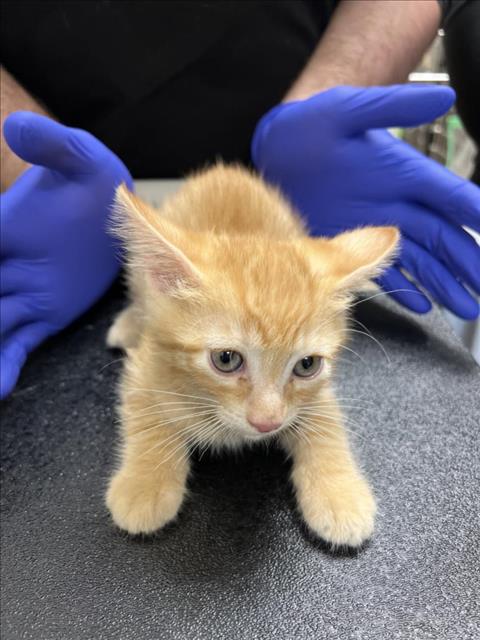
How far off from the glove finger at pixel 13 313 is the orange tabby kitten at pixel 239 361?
0.89ft

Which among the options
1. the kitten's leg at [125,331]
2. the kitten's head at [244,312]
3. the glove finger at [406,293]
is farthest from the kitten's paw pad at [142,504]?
the glove finger at [406,293]

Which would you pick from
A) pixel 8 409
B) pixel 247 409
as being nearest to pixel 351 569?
pixel 247 409

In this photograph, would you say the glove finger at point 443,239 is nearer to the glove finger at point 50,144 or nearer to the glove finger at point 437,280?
the glove finger at point 437,280

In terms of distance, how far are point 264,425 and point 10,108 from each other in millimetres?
846

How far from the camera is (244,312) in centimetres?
61

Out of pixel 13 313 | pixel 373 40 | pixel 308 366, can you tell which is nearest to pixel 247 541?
pixel 308 366

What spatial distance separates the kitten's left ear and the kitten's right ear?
0.62 feet

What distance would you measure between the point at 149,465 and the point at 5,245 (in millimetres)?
469

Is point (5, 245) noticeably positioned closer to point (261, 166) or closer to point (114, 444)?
point (114, 444)

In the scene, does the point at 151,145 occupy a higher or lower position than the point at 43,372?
higher

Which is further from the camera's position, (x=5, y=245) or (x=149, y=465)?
(x=5, y=245)

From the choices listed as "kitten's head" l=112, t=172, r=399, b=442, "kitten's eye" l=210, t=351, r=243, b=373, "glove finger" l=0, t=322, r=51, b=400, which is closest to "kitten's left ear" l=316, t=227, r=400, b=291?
"kitten's head" l=112, t=172, r=399, b=442

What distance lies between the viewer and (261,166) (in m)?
1.14

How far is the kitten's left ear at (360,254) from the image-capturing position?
0.67 metres
